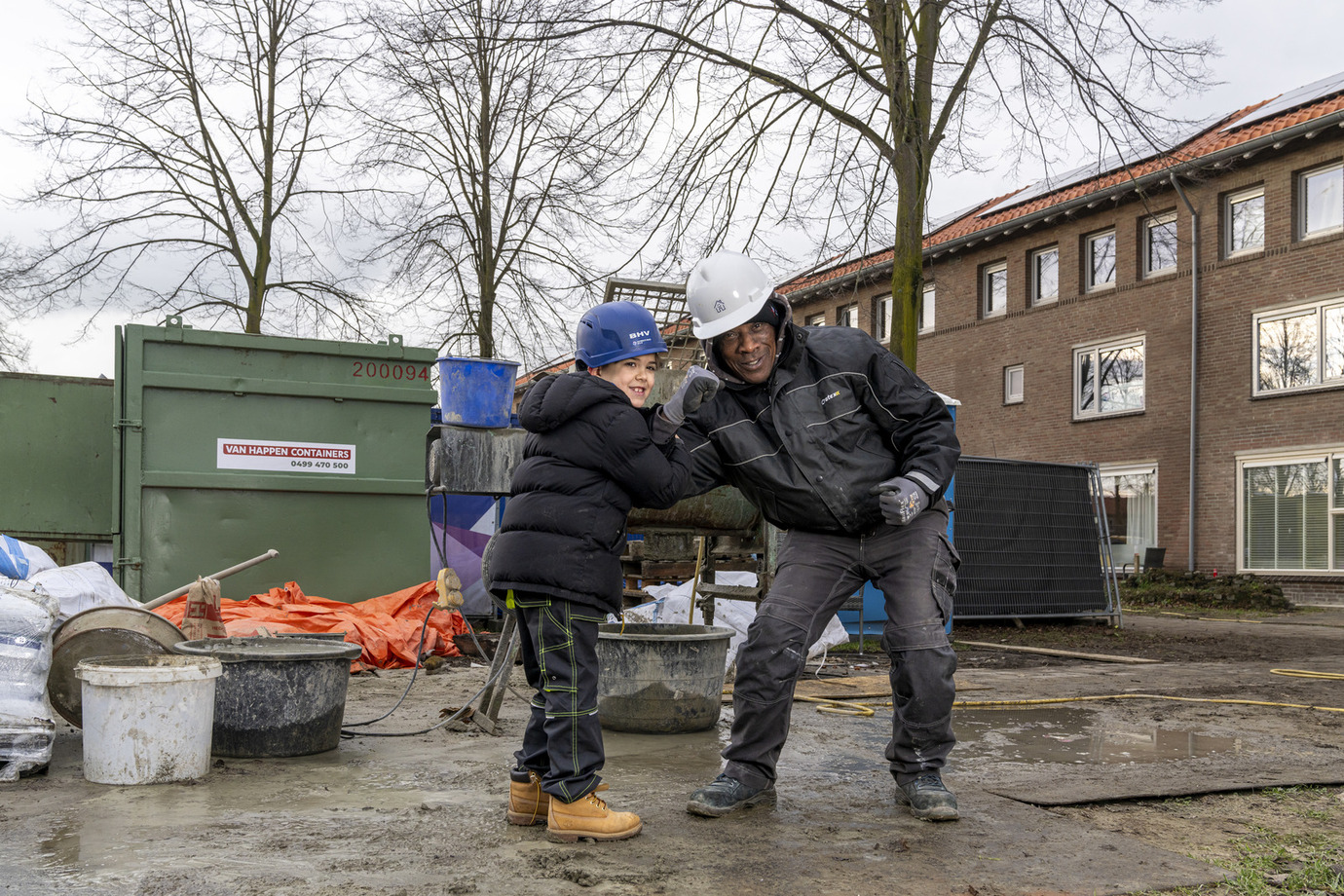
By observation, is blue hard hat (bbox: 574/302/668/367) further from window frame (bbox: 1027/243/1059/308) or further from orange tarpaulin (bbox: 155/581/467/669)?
window frame (bbox: 1027/243/1059/308)

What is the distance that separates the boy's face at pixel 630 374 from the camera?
355cm

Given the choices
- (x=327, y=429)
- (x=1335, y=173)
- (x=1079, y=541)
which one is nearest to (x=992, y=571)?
(x=1079, y=541)

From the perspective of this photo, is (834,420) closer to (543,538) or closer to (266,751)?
(543,538)

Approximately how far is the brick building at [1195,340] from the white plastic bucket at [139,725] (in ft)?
38.8

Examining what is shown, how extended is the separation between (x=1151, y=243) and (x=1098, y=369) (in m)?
2.56

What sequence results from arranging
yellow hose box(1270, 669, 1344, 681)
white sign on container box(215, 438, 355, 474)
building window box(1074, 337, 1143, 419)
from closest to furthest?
yellow hose box(1270, 669, 1344, 681) → white sign on container box(215, 438, 355, 474) → building window box(1074, 337, 1143, 419)

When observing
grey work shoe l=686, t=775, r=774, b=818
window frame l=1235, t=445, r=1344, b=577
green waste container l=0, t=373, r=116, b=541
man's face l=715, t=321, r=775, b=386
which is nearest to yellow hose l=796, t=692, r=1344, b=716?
grey work shoe l=686, t=775, r=774, b=818

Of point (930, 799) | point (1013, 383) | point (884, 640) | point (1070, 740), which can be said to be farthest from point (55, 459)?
point (1013, 383)

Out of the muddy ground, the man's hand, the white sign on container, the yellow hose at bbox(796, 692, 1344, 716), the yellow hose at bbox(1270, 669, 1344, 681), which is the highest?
the man's hand

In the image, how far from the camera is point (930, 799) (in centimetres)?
356

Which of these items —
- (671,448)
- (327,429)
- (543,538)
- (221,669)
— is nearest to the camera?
(543,538)

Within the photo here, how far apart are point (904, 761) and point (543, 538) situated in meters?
1.54

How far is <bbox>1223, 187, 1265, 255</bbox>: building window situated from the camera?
18047 millimetres

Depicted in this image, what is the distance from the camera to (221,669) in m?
4.27
